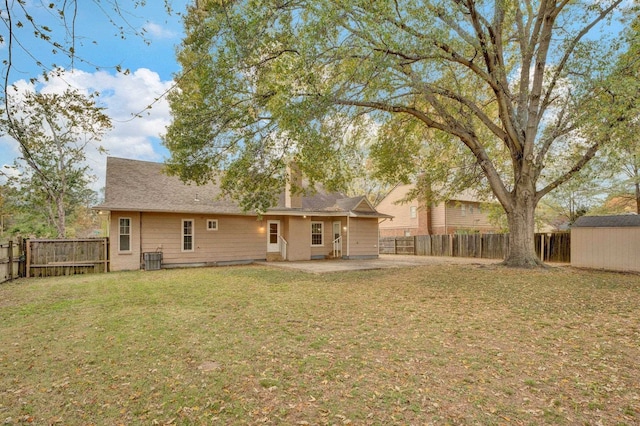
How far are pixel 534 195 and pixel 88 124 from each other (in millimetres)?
20934

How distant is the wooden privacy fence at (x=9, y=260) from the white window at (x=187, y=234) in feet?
18.0

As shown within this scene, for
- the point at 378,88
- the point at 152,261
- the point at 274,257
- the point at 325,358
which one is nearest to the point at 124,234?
the point at 152,261

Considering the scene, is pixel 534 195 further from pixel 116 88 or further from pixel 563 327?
pixel 116 88

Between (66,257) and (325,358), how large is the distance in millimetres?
12793

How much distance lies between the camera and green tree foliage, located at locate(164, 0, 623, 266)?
743 cm

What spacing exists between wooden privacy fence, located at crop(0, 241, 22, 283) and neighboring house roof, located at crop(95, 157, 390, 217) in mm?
2841

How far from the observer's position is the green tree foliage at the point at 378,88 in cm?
743

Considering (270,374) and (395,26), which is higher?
(395,26)

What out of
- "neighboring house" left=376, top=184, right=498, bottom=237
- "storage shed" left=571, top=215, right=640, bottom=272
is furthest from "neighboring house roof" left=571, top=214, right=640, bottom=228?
"neighboring house" left=376, top=184, right=498, bottom=237

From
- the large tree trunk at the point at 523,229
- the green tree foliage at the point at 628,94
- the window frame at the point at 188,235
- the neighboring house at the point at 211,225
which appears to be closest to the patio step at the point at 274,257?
the neighboring house at the point at 211,225

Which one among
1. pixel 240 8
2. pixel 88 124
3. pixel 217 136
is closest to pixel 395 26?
pixel 240 8

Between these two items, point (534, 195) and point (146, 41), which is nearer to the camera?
point (146, 41)

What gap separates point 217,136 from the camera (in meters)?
10.1

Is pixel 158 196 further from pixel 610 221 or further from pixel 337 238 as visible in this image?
pixel 610 221
